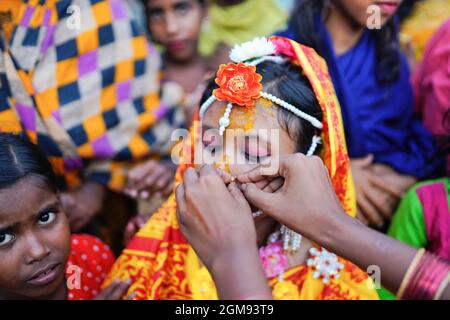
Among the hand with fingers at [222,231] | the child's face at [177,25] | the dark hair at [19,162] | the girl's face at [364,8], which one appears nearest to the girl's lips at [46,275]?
the dark hair at [19,162]

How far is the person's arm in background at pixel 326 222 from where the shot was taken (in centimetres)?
126

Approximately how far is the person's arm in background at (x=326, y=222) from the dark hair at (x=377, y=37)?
1.07 metres

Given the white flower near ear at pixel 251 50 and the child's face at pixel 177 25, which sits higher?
the white flower near ear at pixel 251 50

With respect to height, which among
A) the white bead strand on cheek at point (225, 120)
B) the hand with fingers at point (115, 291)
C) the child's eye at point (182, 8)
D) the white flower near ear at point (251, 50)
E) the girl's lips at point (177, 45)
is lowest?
the hand with fingers at point (115, 291)

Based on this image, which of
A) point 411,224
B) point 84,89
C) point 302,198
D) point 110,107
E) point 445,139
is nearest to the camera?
point 302,198

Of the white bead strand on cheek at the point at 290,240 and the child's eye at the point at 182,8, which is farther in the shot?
the child's eye at the point at 182,8

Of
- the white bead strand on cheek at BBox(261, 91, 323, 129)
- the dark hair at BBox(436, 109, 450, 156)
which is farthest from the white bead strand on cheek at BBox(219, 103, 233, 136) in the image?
the dark hair at BBox(436, 109, 450, 156)

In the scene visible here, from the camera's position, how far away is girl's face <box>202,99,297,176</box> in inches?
63.0

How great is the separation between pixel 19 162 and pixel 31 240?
25 centimetres

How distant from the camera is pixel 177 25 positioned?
120 inches

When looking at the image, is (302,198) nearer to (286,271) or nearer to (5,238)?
(286,271)

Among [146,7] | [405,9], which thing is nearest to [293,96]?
[405,9]

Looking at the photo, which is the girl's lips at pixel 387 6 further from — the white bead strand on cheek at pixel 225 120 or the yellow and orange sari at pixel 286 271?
the white bead strand on cheek at pixel 225 120
